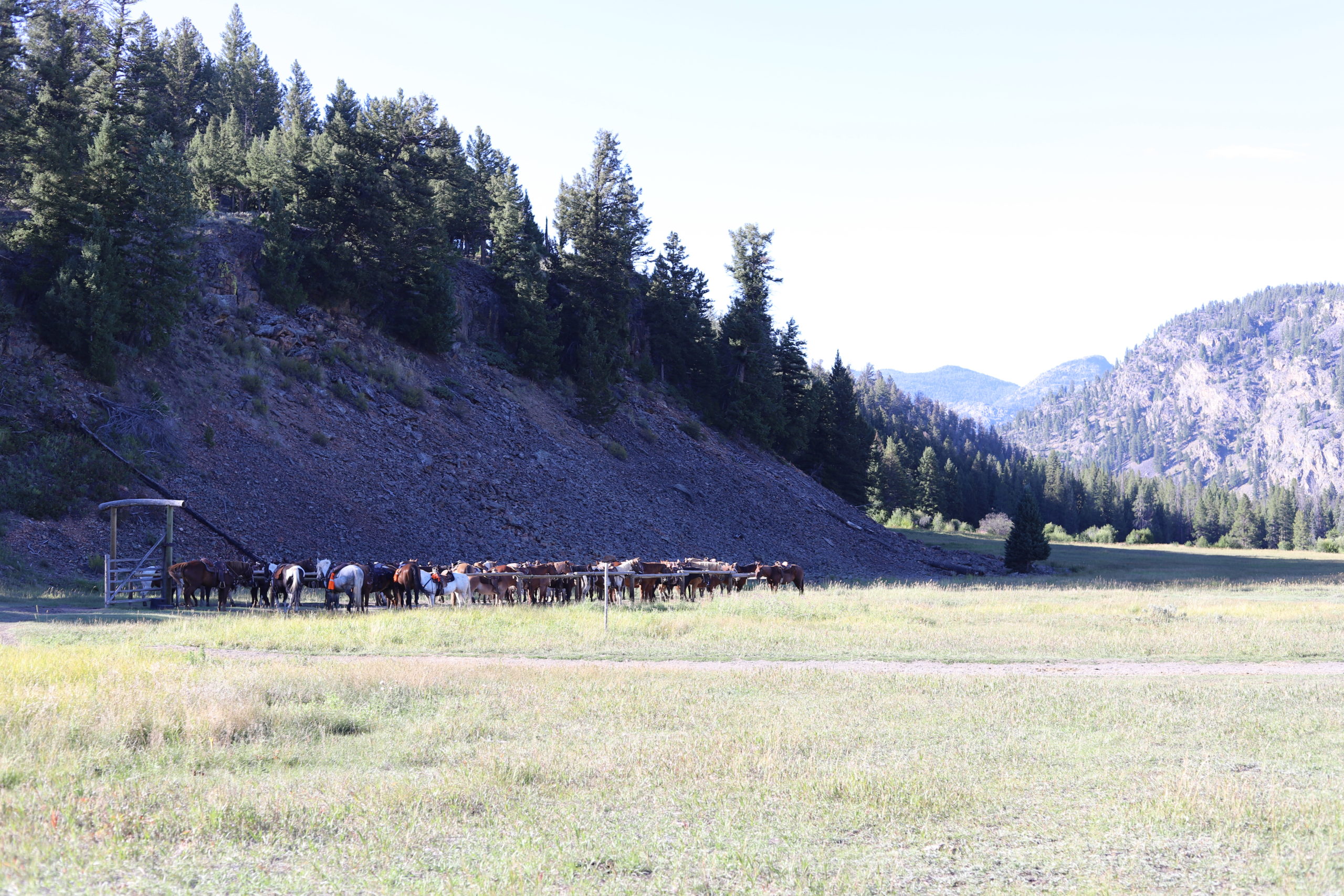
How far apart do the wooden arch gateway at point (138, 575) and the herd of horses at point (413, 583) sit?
61 centimetres

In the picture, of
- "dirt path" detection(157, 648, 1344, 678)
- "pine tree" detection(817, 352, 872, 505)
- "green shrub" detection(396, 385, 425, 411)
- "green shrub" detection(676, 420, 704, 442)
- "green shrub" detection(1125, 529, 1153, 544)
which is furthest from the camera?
"green shrub" detection(1125, 529, 1153, 544)

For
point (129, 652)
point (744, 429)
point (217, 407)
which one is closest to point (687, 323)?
point (744, 429)

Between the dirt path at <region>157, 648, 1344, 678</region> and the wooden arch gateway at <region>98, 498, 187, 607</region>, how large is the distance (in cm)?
934

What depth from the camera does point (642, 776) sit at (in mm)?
9992

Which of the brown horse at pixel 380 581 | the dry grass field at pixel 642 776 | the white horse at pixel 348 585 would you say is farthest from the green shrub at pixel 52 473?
the dry grass field at pixel 642 776

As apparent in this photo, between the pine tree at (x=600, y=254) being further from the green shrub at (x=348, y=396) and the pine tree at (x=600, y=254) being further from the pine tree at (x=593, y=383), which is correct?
the green shrub at (x=348, y=396)

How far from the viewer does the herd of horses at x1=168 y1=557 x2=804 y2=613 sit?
2869 cm

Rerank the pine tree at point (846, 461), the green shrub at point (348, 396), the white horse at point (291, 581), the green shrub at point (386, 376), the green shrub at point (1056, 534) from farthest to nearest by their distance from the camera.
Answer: the green shrub at point (1056, 534), the pine tree at point (846, 461), the green shrub at point (386, 376), the green shrub at point (348, 396), the white horse at point (291, 581)

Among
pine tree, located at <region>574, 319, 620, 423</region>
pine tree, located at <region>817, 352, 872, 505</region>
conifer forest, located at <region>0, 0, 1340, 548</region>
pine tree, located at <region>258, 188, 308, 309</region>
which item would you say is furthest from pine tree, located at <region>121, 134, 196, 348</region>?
pine tree, located at <region>817, 352, 872, 505</region>

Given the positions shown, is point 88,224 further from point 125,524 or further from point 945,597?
point 945,597

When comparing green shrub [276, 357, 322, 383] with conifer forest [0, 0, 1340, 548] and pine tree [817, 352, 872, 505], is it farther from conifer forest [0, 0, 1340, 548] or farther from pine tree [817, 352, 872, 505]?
A: pine tree [817, 352, 872, 505]

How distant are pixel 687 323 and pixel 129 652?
5770 cm

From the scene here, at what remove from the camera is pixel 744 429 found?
7012 cm

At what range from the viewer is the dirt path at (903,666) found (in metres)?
18.0
